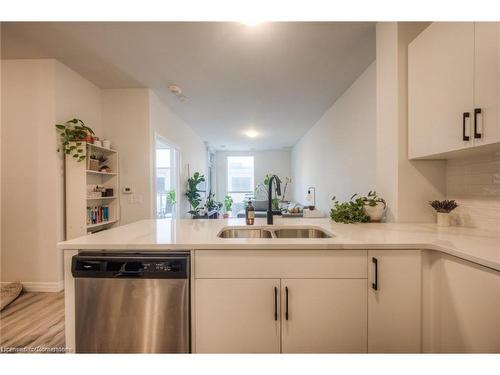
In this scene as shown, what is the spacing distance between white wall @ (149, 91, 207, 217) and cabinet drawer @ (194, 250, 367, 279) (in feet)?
8.57

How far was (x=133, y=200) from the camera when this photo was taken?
3.43 meters

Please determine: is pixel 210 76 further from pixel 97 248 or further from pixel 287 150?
pixel 287 150

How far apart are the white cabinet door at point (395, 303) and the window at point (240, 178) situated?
307 inches

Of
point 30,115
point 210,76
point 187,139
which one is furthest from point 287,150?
point 30,115

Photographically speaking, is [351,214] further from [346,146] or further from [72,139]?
[72,139]

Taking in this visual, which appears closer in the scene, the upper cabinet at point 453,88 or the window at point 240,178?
the upper cabinet at point 453,88

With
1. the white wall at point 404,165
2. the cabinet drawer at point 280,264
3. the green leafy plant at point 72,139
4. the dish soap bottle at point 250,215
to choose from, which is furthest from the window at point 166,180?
the white wall at point 404,165

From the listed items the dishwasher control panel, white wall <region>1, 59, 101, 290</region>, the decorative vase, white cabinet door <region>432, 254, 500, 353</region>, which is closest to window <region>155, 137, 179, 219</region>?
white wall <region>1, 59, 101, 290</region>

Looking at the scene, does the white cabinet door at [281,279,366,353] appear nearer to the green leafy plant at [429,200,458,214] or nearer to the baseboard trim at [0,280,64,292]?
the green leafy plant at [429,200,458,214]

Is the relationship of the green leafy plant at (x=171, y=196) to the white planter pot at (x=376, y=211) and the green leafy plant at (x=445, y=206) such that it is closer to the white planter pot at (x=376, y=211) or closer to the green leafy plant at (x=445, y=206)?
the white planter pot at (x=376, y=211)

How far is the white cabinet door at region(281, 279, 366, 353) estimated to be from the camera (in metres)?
1.17

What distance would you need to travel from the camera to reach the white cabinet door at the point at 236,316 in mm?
1172
